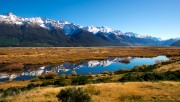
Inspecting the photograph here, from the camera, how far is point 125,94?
28.5 metres

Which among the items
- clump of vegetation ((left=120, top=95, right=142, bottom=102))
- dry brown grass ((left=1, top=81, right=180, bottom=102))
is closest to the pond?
dry brown grass ((left=1, top=81, right=180, bottom=102))

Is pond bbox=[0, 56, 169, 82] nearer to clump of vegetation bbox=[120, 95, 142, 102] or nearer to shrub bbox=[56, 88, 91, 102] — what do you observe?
clump of vegetation bbox=[120, 95, 142, 102]

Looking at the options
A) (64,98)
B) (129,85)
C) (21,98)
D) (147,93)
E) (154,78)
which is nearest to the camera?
(64,98)

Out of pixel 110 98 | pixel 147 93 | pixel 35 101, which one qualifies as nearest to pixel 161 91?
pixel 147 93

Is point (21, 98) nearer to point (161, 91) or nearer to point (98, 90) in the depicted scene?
point (98, 90)

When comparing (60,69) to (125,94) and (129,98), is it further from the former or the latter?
(129,98)

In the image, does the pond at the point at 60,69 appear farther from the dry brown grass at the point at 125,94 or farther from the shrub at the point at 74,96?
the shrub at the point at 74,96

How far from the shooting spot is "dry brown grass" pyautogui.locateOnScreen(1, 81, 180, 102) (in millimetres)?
26719

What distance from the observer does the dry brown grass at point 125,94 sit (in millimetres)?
26719

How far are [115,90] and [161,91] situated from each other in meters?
5.24

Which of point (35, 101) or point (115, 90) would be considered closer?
point (35, 101)

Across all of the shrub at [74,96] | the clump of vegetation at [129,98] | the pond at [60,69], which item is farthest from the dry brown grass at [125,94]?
the pond at [60,69]

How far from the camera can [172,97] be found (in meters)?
27.3

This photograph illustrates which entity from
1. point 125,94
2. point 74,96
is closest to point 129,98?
point 125,94
